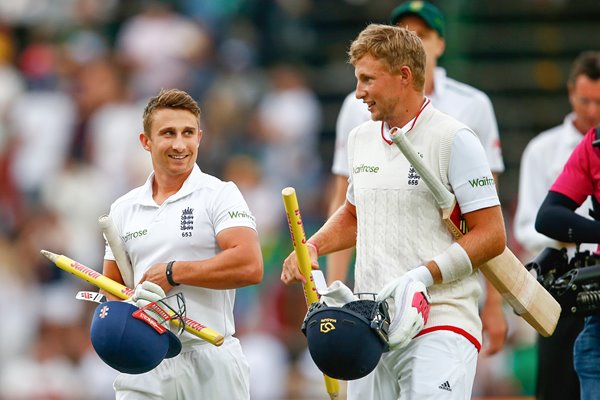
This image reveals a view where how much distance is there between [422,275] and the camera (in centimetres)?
539

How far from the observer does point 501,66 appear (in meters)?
15.3

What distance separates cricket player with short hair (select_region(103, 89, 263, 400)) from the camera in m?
5.71

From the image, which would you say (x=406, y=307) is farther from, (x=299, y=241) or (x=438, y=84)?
(x=438, y=84)

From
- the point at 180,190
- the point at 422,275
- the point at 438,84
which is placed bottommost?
the point at 422,275

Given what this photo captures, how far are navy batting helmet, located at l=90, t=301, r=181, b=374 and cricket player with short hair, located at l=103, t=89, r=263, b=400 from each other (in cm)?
22

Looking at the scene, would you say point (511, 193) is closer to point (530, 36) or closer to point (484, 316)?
point (530, 36)

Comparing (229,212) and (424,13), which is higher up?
(424,13)

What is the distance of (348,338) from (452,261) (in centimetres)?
59

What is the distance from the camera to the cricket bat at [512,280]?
5445 mm

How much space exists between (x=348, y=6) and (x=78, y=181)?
3.98m

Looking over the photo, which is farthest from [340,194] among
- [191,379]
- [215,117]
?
[215,117]

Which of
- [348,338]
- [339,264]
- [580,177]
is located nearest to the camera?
[348,338]

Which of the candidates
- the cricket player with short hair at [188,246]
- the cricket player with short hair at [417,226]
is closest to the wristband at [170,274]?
the cricket player with short hair at [188,246]

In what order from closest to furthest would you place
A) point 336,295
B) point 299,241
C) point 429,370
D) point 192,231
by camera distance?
point 336,295 → point 429,370 → point 299,241 → point 192,231
